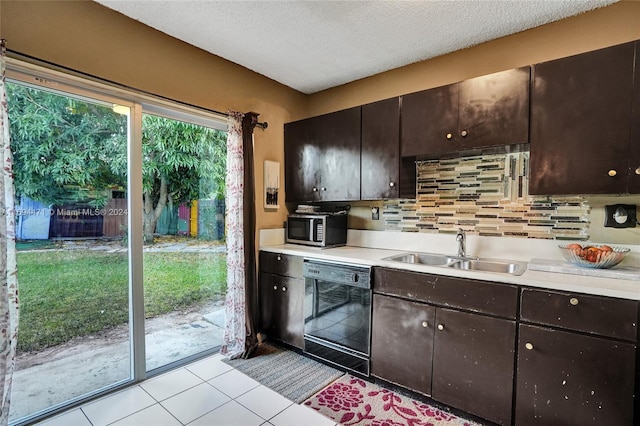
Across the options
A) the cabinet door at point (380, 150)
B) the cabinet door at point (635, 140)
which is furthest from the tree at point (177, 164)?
the cabinet door at point (635, 140)

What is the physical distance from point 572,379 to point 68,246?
2978 mm

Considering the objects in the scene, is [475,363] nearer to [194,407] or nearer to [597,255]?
[597,255]

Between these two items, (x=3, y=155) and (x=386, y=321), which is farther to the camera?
(x=386, y=321)

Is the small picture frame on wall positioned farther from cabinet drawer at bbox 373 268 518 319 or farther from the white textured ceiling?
cabinet drawer at bbox 373 268 518 319

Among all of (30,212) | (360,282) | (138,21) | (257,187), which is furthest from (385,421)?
(138,21)

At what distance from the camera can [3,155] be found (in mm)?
1562

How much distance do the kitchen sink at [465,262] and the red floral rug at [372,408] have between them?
0.94m

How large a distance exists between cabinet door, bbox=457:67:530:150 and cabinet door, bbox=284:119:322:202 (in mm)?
1311

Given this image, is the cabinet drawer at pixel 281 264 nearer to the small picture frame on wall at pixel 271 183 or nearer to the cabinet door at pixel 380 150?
the small picture frame on wall at pixel 271 183

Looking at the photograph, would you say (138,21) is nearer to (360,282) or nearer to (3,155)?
(3,155)

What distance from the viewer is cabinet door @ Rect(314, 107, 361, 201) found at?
2686mm

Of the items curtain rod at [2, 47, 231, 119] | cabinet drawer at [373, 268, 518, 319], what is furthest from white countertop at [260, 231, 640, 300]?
curtain rod at [2, 47, 231, 119]

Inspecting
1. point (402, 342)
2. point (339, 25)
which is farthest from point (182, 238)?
point (339, 25)

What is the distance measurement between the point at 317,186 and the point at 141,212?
1.49 metres
